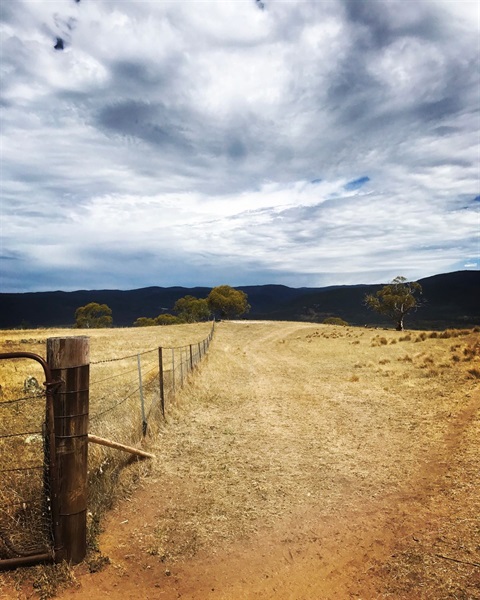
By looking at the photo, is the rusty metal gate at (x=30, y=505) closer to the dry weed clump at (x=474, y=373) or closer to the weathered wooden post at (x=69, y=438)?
the weathered wooden post at (x=69, y=438)

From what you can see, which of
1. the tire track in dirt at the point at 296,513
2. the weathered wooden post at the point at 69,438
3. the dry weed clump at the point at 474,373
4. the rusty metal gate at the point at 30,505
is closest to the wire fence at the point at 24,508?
the rusty metal gate at the point at 30,505

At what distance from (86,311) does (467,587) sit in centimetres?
12585

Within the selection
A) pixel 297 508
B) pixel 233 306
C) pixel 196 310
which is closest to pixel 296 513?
pixel 297 508

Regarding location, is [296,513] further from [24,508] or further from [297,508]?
[24,508]

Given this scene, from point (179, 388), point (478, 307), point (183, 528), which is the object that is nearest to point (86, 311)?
point (179, 388)

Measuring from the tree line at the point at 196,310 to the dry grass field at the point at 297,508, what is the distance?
84.2 metres

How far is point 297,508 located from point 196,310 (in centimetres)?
10794

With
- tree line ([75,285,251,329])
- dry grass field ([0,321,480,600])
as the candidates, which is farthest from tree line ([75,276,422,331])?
dry grass field ([0,321,480,600])

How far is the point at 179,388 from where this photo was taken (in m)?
14.9

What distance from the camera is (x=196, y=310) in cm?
11412

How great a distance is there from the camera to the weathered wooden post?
5.09 meters

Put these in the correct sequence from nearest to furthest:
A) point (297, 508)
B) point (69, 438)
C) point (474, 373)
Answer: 1. point (69, 438)
2. point (297, 508)
3. point (474, 373)

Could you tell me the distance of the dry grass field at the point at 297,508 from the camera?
505cm

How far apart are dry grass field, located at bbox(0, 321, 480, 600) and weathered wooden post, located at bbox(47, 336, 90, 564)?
44cm
